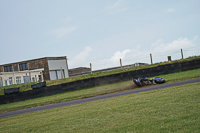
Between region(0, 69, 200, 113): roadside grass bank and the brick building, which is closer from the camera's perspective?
region(0, 69, 200, 113): roadside grass bank

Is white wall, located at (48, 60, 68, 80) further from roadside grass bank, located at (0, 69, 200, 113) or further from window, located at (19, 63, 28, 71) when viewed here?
roadside grass bank, located at (0, 69, 200, 113)

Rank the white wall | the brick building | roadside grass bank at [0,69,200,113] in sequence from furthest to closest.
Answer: the white wall, the brick building, roadside grass bank at [0,69,200,113]

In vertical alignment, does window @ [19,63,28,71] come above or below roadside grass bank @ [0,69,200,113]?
above

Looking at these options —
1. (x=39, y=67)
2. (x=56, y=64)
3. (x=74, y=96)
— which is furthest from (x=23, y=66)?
(x=74, y=96)

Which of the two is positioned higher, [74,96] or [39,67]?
[39,67]

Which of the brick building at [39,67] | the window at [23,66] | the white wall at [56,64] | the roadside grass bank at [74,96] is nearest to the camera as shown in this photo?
the roadside grass bank at [74,96]

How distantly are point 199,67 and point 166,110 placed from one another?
58.2ft

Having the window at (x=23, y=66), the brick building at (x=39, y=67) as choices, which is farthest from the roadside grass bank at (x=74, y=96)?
the window at (x=23, y=66)

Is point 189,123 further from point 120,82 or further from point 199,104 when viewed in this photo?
point 120,82

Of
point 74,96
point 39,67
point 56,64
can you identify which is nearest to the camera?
point 74,96

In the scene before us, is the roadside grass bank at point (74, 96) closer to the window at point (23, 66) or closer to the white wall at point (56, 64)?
the white wall at point (56, 64)

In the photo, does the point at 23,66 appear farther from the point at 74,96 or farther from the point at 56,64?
the point at 74,96

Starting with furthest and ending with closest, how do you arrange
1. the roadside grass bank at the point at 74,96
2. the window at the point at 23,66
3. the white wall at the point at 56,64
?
the window at the point at 23,66 → the white wall at the point at 56,64 → the roadside grass bank at the point at 74,96

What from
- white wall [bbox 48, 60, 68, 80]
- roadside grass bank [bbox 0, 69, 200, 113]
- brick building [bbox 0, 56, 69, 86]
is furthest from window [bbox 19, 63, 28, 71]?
roadside grass bank [bbox 0, 69, 200, 113]
